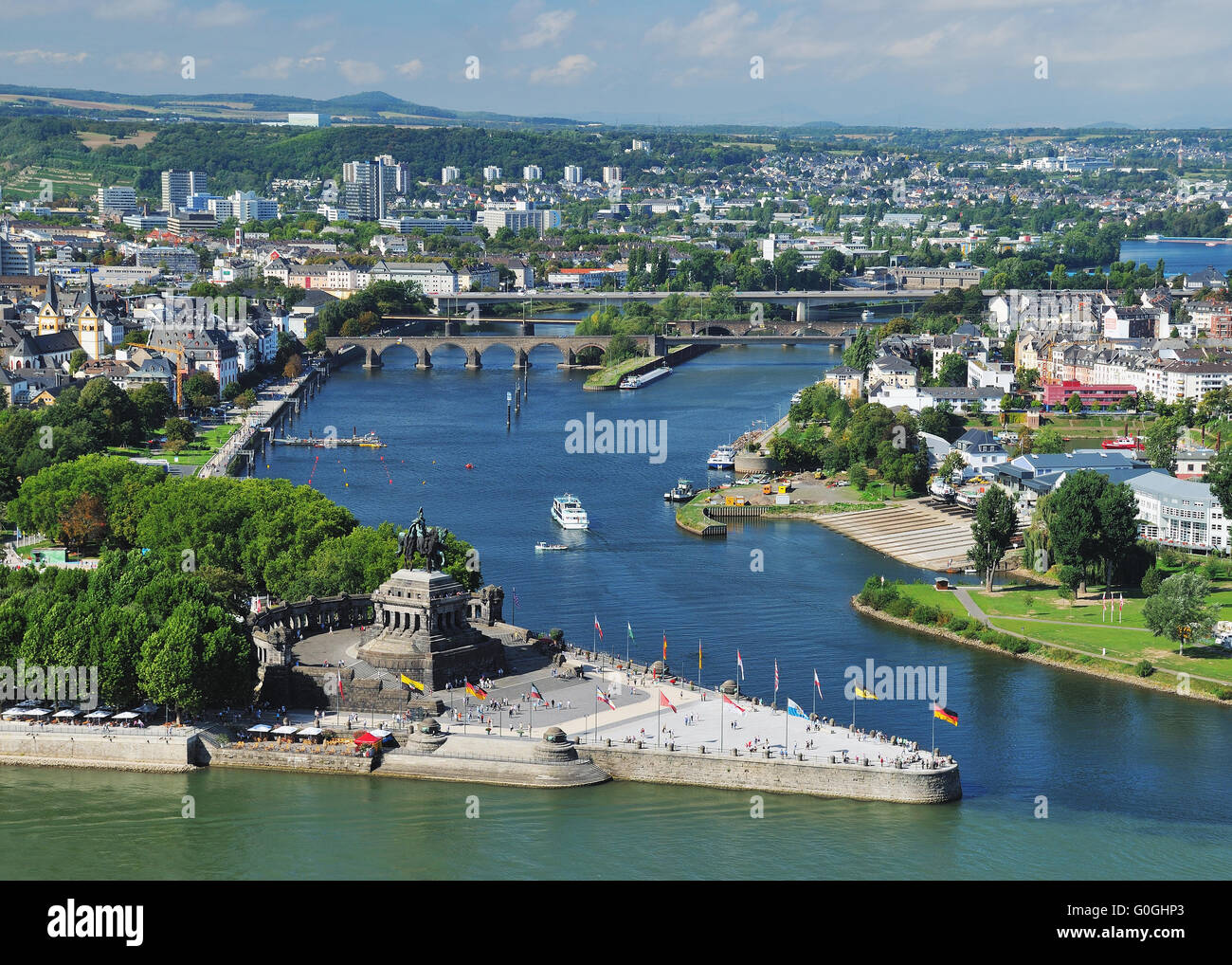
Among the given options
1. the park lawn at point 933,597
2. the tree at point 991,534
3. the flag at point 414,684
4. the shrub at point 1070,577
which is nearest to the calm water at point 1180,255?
the tree at point 991,534

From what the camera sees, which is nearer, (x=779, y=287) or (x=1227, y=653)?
(x=1227, y=653)

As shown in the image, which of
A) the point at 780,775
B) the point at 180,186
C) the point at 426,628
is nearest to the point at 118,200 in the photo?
the point at 180,186

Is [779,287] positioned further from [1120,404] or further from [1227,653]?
[1227,653]

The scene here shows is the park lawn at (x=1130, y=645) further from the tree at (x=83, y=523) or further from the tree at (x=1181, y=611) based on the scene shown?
the tree at (x=83, y=523)

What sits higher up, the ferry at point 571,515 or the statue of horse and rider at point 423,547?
the statue of horse and rider at point 423,547

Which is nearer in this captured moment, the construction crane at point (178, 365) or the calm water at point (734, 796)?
the calm water at point (734, 796)

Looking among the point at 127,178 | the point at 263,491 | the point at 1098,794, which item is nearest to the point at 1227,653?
the point at 1098,794
